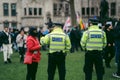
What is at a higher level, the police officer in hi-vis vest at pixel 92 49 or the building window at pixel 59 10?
the building window at pixel 59 10

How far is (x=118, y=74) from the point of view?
53.9 ft

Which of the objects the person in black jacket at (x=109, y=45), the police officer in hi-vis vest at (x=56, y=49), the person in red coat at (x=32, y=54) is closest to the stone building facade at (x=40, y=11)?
the person in black jacket at (x=109, y=45)

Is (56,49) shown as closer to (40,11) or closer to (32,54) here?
(32,54)

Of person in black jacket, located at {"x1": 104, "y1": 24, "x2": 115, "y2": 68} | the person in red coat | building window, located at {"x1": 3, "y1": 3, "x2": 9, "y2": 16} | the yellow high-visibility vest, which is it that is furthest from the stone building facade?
the yellow high-visibility vest

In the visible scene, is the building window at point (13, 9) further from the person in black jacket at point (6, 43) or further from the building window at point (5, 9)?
the person in black jacket at point (6, 43)

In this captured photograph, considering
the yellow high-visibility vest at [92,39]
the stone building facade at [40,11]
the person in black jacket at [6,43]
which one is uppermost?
the stone building facade at [40,11]

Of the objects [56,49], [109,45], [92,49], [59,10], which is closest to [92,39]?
[92,49]

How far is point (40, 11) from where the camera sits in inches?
2409

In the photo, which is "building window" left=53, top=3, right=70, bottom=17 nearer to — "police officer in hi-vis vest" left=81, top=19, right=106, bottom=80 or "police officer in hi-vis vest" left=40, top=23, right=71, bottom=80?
"police officer in hi-vis vest" left=81, top=19, right=106, bottom=80

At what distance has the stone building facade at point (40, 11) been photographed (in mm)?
60531

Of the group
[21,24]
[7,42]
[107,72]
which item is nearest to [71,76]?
[107,72]

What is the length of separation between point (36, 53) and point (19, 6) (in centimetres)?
4806

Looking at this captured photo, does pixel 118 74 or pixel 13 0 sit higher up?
pixel 13 0

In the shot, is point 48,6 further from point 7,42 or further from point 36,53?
point 36,53
